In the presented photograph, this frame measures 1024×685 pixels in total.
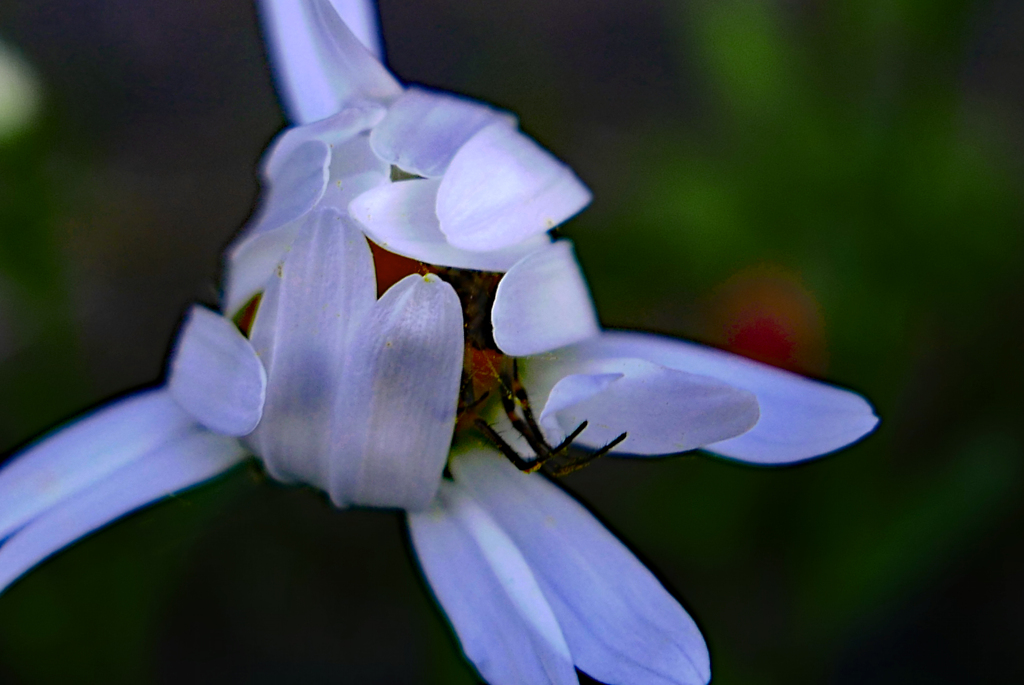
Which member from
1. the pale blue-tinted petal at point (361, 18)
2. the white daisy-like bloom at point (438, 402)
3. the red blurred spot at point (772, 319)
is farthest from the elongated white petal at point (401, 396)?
the red blurred spot at point (772, 319)

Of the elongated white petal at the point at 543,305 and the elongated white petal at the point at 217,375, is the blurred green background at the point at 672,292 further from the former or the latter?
the elongated white petal at the point at 543,305

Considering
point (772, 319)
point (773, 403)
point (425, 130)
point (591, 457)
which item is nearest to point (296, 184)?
point (425, 130)

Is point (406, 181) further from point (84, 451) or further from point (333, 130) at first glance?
point (84, 451)

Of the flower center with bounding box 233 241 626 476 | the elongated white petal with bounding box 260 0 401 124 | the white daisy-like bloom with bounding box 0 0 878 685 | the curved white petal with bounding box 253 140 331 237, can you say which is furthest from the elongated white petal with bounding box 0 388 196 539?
the elongated white petal with bounding box 260 0 401 124

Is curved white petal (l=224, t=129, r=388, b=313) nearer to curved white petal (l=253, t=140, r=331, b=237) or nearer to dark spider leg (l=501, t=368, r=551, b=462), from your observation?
curved white petal (l=253, t=140, r=331, b=237)

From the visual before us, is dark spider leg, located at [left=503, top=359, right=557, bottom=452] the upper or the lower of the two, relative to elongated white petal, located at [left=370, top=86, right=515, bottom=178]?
lower

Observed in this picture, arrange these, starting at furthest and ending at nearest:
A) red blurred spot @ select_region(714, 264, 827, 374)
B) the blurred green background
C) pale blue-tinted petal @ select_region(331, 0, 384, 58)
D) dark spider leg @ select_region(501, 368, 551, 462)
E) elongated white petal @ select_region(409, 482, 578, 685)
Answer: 1. red blurred spot @ select_region(714, 264, 827, 374)
2. the blurred green background
3. pale blue-tinted petal @ select_region(331, 0, 384, 58)
4. dark spider leg @ select_region(501, 368, 551, 462)
5. elongated white petal @ select_region(409, 482, 578, 685)
